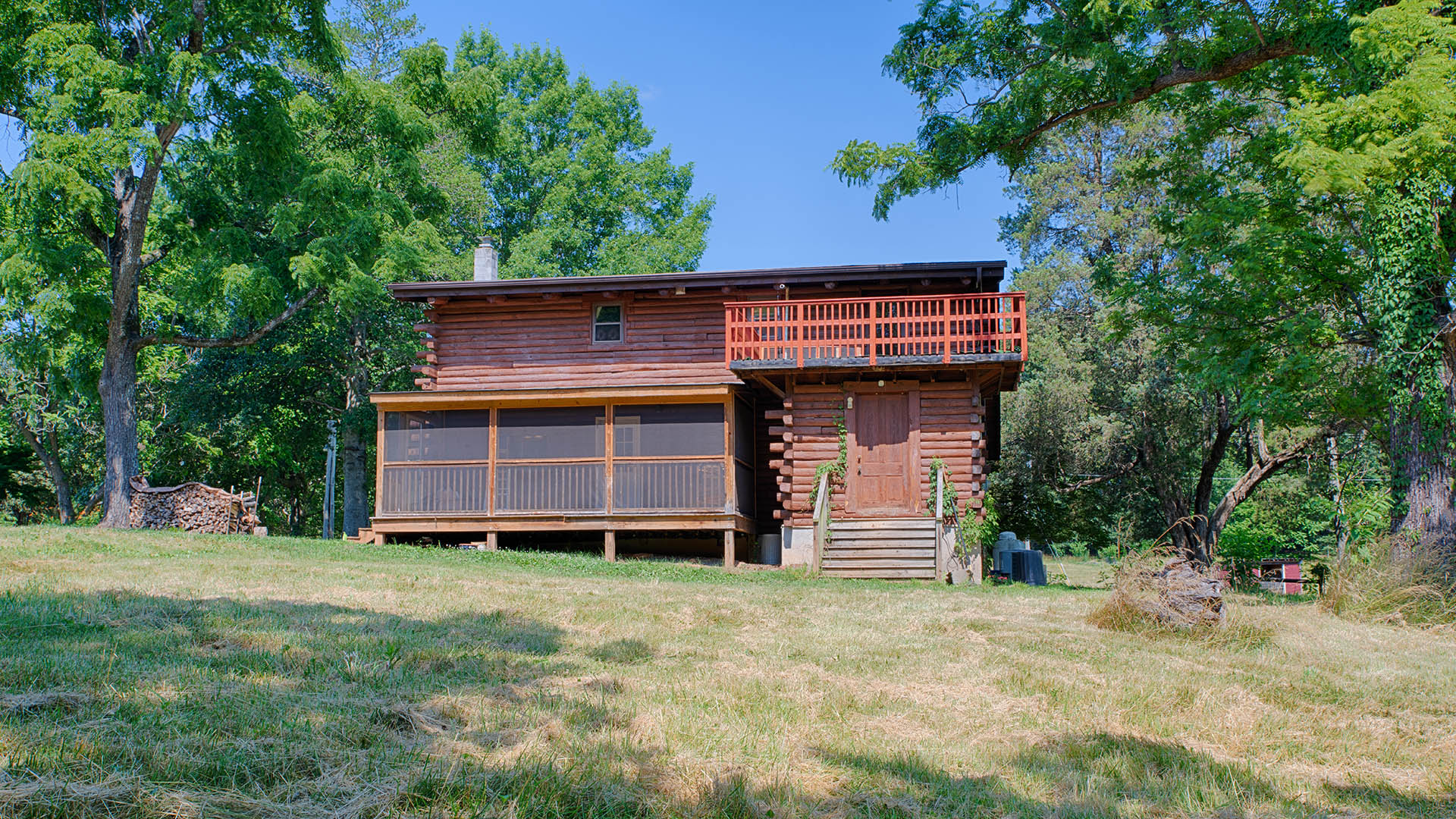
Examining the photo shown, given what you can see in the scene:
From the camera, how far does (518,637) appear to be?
28.8ft

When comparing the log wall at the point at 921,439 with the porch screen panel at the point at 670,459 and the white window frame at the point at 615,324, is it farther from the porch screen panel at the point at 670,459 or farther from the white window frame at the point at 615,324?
the white window frame at the point at 615,324

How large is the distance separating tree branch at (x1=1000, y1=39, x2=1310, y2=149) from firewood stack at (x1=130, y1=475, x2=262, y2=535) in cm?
1871

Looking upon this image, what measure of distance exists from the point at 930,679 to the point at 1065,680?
1000 mm

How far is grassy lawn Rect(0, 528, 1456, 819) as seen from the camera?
470cm

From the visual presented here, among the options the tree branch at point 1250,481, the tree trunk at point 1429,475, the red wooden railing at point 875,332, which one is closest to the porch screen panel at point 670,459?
the red wooden railing at point 875,332

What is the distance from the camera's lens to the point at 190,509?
2248 cm

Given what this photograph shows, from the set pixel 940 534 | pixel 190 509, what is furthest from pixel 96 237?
pixel 940 534

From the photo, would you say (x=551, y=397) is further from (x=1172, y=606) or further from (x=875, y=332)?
(x=1172, y=606)

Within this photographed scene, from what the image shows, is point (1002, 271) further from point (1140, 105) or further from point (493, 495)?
point (1140, 105)

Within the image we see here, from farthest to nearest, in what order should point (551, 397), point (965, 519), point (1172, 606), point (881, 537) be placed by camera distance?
point (551, 397), point (965, 519), point (881, 537), point (1172, 606)

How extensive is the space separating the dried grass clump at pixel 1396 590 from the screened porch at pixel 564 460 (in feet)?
35.3

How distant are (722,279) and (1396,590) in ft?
44.5

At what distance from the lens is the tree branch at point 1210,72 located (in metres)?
17.2

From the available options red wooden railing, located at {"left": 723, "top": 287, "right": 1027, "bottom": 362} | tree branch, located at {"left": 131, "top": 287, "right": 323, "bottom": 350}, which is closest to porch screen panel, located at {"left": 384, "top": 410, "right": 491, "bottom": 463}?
tree branch, located at {"left": 131, "top": 287, "right": 323, "bottom": 350}
